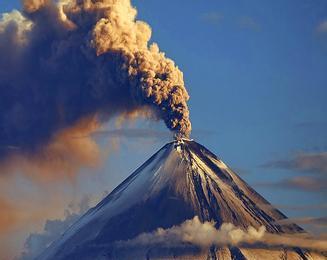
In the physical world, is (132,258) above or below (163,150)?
below

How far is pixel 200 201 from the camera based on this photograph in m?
114

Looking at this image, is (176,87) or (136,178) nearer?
(176,87)

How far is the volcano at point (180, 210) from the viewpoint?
11194 centimetres

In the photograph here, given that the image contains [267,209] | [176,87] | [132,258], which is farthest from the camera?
[267,209]

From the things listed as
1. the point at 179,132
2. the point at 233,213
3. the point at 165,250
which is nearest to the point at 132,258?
the point at 165,250

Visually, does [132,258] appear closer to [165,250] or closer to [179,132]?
[165,250]

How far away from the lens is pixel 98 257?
113 m

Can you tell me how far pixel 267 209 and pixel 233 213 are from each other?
21.3 feet

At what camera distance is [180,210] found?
11244 centimetres

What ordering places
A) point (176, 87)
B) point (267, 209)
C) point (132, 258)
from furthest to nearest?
1. point (267, 209)
2. point (132, 258)
3. point (176, 87)

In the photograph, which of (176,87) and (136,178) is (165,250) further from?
(176,87)

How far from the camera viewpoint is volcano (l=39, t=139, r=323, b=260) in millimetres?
111938

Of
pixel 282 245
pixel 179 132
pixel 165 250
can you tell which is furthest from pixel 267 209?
pixel 179 132

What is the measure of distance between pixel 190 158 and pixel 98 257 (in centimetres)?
1405
